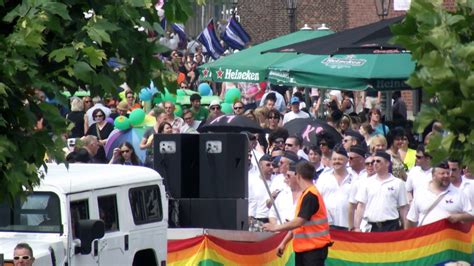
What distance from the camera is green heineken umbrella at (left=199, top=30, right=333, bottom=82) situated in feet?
85.0

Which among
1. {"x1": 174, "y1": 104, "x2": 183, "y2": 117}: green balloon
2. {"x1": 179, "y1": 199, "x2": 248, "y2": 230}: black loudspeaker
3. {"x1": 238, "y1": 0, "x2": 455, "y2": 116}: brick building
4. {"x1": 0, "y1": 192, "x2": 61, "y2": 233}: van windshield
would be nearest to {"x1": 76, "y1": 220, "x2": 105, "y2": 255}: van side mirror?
{"x1": 0, "y1": 192, "x2": 61, "y2": 233}: van windshield

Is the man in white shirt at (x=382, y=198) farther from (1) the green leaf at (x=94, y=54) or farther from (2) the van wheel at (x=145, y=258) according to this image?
(1) the green leaf at (x=94, y=54)

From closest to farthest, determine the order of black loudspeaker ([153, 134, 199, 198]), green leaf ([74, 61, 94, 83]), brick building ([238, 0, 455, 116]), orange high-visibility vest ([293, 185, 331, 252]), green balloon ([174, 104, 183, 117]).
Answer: green leaf ([74, 61, 94, 83])
orange high-visibility vest ([293, 185, 331, 252])
black loudspeaker ([153, 134, 199, 198])
green balloon ([174, 104, 183, 117])
brick building ([238, 0, 455, 116])

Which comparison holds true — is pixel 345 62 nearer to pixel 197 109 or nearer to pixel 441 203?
pixel 197 109

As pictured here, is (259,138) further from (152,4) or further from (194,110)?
(152,4)

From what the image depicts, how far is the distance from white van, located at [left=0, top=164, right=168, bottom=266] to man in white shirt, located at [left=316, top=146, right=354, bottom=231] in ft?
5.99

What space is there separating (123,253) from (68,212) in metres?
1.02

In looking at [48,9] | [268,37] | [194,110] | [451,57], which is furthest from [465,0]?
[268,37]

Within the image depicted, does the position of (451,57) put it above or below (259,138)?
above

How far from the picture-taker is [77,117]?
76.0 feet

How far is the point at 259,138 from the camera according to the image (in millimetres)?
18750

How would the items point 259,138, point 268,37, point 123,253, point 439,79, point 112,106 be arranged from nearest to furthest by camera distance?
1. point 439,79
2. point 123,253
3. point 259,138
4. point 112,106
5. point 268,37

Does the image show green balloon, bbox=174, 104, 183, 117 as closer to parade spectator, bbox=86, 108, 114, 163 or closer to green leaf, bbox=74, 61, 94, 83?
parade spectator, bbox=86, 108, 114, 163

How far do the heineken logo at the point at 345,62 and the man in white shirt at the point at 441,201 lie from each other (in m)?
5.04
